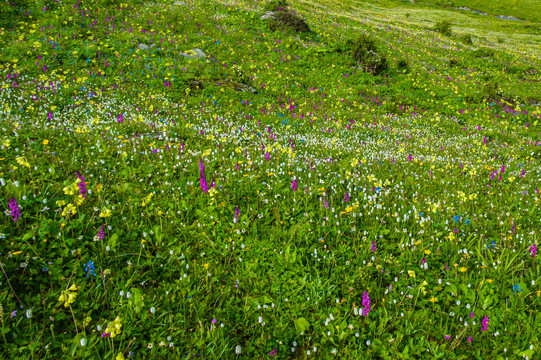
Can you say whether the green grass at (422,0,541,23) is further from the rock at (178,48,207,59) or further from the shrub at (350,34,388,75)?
the rock at (178,48,207,59)

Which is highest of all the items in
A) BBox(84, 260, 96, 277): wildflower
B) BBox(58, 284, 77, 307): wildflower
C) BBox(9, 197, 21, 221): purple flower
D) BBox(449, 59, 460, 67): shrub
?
BBox(449, 59, 460, 67): shrub

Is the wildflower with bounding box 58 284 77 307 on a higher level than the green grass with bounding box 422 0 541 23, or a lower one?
lower

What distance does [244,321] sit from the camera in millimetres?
3094

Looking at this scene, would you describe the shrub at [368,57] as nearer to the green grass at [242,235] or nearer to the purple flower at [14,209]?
the green grass at [242,235]

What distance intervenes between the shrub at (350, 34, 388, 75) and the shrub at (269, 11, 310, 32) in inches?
202

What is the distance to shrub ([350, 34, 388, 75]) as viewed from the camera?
55.4ft

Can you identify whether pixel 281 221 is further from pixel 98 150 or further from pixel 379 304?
pixel 98 150

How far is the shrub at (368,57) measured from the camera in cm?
1688

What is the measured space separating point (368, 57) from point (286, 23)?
7.56m

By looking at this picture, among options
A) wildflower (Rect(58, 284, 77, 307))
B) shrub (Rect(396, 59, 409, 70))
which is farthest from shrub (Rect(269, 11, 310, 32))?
wildflower (Rect(58, 284, 77, 307))

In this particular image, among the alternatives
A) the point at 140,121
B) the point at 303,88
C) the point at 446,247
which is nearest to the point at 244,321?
the point at 446,247

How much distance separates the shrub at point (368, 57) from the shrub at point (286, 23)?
5.13m

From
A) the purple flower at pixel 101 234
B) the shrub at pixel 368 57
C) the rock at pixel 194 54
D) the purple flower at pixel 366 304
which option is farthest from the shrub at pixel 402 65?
the purple flower at pixel 101 234

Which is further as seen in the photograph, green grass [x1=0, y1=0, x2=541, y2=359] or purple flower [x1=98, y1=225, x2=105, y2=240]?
purple flower [x1=98, y1=225, x2=105, y2=240]
